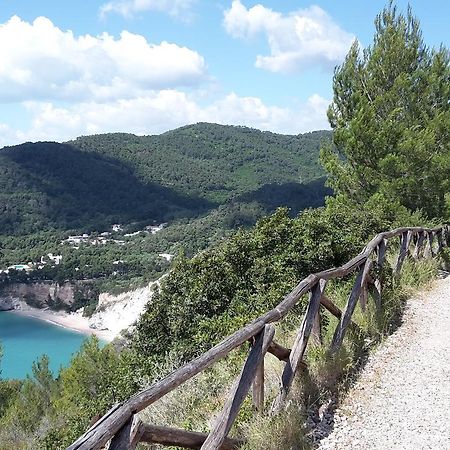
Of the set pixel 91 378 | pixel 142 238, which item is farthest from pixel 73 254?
pixel 91 378

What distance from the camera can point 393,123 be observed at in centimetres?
1551

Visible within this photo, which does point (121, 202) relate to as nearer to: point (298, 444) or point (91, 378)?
point (91, 378)

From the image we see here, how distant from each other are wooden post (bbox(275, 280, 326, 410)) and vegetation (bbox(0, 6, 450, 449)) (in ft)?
0.62

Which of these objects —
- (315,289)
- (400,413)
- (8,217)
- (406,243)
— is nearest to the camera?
(400,413)

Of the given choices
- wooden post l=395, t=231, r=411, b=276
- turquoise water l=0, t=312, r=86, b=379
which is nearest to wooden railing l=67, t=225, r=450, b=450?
wooden post l=395, t=231, r=411, b=276

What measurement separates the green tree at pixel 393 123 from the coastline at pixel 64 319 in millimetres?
73586

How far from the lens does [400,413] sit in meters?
4.52

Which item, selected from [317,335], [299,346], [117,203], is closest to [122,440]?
[299,346]

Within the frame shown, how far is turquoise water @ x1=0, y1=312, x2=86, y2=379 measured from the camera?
238 feet

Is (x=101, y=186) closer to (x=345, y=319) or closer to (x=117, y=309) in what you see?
(x=117, y=309)

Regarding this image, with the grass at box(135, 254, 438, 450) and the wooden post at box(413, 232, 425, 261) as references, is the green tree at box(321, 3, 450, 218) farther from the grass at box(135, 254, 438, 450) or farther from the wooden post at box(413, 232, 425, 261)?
the grass at box(135, 254, 438, 450)

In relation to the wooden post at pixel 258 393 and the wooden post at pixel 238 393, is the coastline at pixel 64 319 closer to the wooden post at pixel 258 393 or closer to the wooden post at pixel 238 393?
the wooden post at pixel 258 393

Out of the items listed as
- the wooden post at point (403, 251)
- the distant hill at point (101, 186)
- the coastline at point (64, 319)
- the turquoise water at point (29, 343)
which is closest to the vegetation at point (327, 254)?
the wooden post at point (403, 251)

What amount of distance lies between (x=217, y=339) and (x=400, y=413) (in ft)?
11.7
